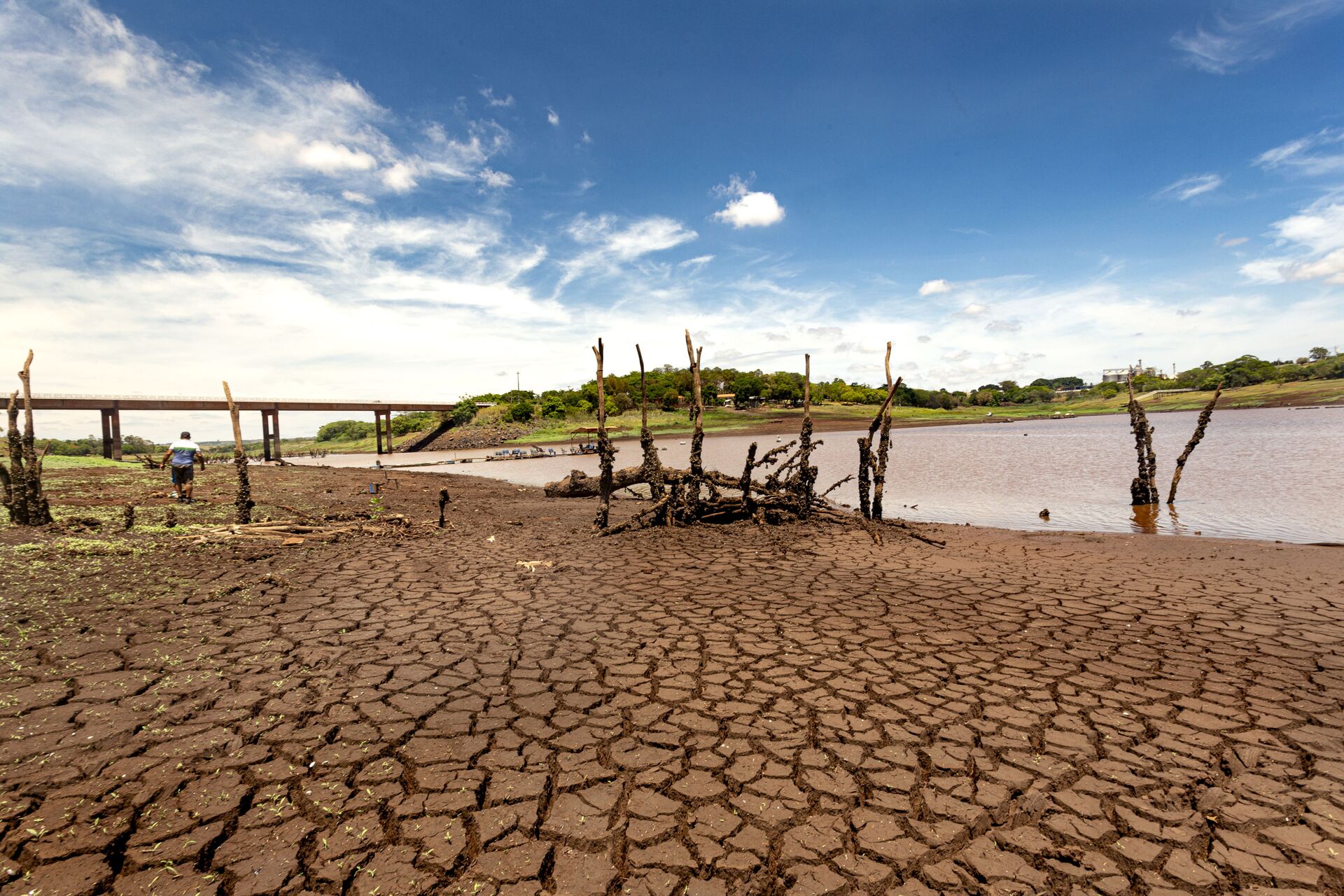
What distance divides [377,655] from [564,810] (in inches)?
133

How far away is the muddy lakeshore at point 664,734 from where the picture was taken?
10.3ft

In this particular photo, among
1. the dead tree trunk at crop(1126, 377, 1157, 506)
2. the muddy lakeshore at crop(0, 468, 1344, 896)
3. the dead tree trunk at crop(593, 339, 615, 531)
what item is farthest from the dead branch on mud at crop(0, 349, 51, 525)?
the dead tree trunk at crop(1126, 377, 1157, 506)

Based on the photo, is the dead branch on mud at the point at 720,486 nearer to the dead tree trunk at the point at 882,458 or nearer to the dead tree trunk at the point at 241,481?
the dead tree trunk at the point at 882,458

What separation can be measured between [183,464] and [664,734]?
1847 cm

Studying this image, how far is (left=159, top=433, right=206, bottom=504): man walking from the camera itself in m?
16.1

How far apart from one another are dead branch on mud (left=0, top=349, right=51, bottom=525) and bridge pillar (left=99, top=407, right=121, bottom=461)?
42.0 meters

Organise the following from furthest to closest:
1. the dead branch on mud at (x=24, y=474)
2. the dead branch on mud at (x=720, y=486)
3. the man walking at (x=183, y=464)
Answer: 1. the man walking at (x=183, y=464)
2. the dead branch on mud at (x=720, y=486)
3. the dead branch on mud at (x=24, y=474)

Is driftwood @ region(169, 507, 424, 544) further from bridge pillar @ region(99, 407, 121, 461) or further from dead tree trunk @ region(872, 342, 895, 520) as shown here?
bridge pillar @ region(99, 407, 121, 461)

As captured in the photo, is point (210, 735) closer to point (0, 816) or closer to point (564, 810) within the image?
point (0, 816)

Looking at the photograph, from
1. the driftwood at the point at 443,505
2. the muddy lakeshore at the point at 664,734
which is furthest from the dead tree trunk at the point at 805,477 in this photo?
the driftwood at the point at 443,505

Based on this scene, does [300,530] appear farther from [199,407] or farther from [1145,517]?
[199,407]

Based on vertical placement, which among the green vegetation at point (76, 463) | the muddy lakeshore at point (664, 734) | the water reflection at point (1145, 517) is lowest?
the water reflection at point (1145, 517)

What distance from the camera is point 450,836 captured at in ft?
10.9

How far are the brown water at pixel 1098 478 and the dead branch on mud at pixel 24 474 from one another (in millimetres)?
17996
